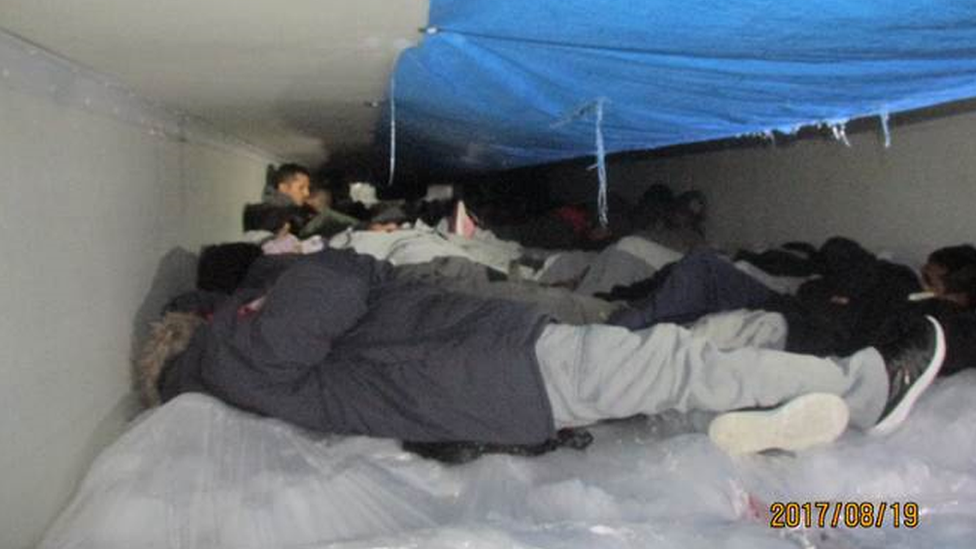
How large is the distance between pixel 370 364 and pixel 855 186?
1.50 metres

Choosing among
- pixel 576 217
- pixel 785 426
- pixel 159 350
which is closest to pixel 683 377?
pixel 785 426

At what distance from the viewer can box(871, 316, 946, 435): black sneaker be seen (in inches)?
38.3

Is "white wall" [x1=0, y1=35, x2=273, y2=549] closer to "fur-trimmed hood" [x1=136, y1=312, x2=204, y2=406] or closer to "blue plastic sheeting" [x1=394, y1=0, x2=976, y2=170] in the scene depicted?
"fur-trimmed hood" [x1=136, y1=312, x2=204, y2=406]

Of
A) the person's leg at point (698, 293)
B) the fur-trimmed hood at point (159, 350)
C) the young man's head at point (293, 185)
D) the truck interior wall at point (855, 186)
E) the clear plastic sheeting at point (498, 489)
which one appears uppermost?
the truck interior wall at point (855, 186)

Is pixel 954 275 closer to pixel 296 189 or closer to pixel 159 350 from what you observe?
pixel 159 350

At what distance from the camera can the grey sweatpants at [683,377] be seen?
95 cm

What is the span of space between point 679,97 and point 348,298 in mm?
623

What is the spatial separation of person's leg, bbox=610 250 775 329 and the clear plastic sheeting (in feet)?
0.75

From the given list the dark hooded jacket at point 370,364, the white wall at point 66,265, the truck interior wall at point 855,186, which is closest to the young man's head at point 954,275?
the truck interior wall at point 855,186

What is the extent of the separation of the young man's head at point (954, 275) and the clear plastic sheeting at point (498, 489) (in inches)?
10.8

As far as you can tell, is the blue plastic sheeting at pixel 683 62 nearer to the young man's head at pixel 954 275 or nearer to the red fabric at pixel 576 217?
the young man's head at pixel 954 275
